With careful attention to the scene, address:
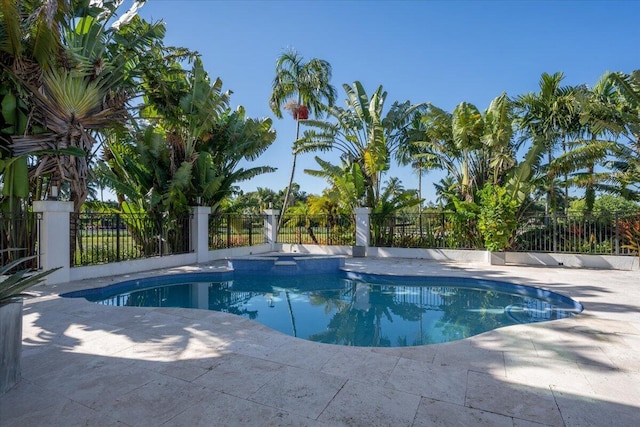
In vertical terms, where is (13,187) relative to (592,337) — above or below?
above

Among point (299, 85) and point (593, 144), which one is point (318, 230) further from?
point (593, 144)

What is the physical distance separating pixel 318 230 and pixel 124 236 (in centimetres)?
857

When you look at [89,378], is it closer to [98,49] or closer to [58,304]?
[58,304]

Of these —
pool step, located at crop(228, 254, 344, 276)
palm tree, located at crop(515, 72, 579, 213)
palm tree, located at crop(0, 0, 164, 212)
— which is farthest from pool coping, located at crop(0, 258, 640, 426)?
palm tree, located at crop(515, 72, 579, 213)

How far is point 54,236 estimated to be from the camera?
8.03 m

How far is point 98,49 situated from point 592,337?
39.0ft

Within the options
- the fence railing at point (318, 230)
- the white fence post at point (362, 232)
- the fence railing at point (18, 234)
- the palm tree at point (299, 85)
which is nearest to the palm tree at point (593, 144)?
the white fence post at point (362, 232)

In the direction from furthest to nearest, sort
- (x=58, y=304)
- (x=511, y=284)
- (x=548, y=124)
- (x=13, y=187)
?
(x=548, y=124)
(x=511, y=284)
(x=13, y=187)
(x=58, y=304)

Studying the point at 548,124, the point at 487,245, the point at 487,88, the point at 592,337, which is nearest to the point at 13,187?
the point at 592,337

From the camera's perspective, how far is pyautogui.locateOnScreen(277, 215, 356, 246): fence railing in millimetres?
15844

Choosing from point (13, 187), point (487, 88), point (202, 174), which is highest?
point (487, 88)

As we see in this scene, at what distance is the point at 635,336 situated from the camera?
15.3 feet

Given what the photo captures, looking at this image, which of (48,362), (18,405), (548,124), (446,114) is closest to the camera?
(18,405)

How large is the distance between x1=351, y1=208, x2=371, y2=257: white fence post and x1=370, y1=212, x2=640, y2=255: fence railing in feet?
1.22
